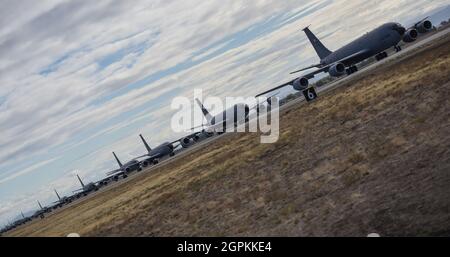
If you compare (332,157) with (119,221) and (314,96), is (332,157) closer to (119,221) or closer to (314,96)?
(119,221)

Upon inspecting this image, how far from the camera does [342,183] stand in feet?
43.4

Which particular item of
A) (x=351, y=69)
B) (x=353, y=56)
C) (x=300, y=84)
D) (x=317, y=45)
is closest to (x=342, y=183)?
(x=300, y=84)

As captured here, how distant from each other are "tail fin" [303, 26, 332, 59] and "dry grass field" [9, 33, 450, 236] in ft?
132

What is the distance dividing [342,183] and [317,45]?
2229 inches

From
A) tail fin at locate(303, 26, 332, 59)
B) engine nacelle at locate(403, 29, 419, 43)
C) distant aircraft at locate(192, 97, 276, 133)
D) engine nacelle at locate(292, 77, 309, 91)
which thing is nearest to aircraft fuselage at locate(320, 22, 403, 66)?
engine nacelle at locate(403, 29, 419, 43)

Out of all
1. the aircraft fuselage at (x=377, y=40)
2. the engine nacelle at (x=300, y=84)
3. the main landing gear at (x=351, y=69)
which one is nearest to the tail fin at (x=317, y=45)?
the main landing gear at (x=351, y=69)

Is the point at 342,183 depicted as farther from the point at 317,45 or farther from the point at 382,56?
the point at 317,45

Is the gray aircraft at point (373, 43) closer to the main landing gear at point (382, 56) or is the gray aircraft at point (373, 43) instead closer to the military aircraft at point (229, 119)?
the main landing gear at point (382, 56)

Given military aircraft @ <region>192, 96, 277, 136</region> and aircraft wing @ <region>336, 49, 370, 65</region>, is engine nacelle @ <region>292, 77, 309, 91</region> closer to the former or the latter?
aircraft wing @ <region>336, 49, 370, 65</region>

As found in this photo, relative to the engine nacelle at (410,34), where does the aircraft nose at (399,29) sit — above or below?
above

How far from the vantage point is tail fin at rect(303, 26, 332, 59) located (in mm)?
66062

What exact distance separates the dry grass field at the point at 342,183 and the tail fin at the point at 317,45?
40196 millimetres

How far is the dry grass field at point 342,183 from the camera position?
998 centimetres
